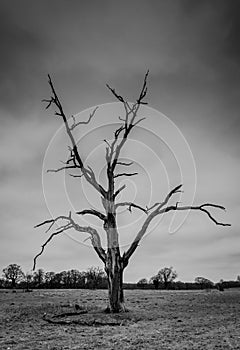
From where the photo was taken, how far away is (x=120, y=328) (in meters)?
16.0

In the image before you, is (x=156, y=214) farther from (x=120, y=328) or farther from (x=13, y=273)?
(x=13, y=273)

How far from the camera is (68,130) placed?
24.9m

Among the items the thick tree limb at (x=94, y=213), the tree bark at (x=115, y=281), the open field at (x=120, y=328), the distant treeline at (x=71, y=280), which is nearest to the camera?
the open field at (x=120, y=328)

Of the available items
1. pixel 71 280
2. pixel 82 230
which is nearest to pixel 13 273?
pixel 71 280

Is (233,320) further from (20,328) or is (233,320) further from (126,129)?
(126,129)

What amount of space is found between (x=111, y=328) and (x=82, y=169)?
35.8ft

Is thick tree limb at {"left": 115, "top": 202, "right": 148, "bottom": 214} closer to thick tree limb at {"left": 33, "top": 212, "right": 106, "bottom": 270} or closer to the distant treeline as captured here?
thick tree limb at {"left": 33, "top": 212, "right": 106, "bottom": 270}

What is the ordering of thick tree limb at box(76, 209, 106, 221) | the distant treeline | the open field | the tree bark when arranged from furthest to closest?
1. the distant treeline
2. thick tree limb at box(76, 209, 106, 221)
3. the tree bark
4. the open field

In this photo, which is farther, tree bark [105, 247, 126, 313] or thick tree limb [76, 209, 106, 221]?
thick tree limb [76, 209, 106, 221]

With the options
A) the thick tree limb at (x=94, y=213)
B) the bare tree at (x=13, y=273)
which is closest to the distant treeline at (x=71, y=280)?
the bare tree at (x=13, y=273)

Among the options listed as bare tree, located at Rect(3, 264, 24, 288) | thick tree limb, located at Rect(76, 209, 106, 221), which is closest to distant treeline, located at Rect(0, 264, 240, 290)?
bare tree, located at Rect(3, 264, 24, 288)

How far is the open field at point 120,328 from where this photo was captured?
1225 centimetres

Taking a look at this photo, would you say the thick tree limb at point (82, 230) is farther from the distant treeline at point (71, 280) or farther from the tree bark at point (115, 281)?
the distant treeline at point (71, 280)

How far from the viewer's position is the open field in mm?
12250
